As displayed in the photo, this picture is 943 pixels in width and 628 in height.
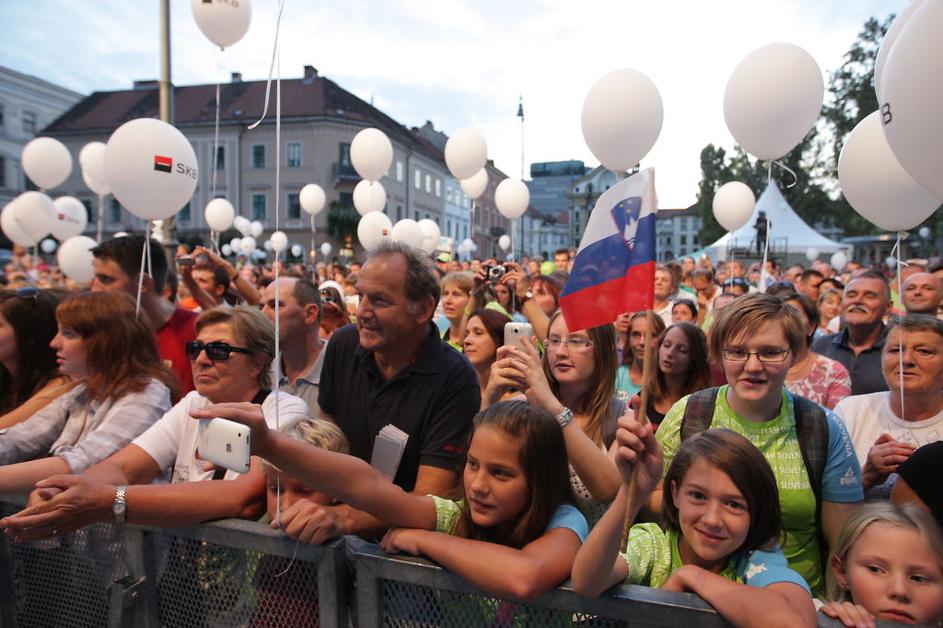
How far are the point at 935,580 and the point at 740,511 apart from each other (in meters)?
0.45

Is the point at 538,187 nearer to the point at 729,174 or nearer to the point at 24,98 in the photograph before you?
the point at 729,174

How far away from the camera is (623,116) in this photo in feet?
17.4

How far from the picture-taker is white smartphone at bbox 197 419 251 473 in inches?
51.1

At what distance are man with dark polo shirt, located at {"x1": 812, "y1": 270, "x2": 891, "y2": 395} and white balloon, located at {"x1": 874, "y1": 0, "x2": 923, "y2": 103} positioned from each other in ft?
7.12

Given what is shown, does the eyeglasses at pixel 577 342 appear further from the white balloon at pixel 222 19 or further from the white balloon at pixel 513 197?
the white balloon at pixel 513 197

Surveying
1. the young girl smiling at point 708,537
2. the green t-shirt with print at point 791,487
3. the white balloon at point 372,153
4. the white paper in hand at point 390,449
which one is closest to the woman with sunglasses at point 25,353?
the white paper in hand at point 390,449

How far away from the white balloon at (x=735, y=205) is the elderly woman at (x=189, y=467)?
28.6 ft

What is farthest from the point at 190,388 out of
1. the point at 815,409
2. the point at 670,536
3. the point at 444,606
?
the point at 815,409

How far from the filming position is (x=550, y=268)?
9742mm

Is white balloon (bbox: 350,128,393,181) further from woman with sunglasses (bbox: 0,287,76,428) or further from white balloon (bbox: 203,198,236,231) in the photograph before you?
woman with sunglasses (bbox: 0,287,76,428)

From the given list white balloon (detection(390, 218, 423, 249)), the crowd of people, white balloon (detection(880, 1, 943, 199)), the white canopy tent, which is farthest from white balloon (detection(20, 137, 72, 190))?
the white canopy tent

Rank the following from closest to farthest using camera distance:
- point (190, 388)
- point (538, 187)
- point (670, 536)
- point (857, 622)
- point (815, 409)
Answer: point (857, 622) → point (670, 536) → point (815, 409) → point (190, 388) → point (538, 187)

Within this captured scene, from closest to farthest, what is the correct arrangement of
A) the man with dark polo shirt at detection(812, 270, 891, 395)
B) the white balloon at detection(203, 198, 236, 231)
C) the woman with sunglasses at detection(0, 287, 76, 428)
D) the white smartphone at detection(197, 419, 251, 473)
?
the white smartphone at detection(197, 419, 251, 473)
the woman with sunglasses at detection(0, 287, 76, 428)
the man with dark polo shirt at detection(812, 270, 891, 395)
the white balloon at detection(203, 198, 236, 231)

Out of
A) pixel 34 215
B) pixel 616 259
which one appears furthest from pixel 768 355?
pixel 34 215
